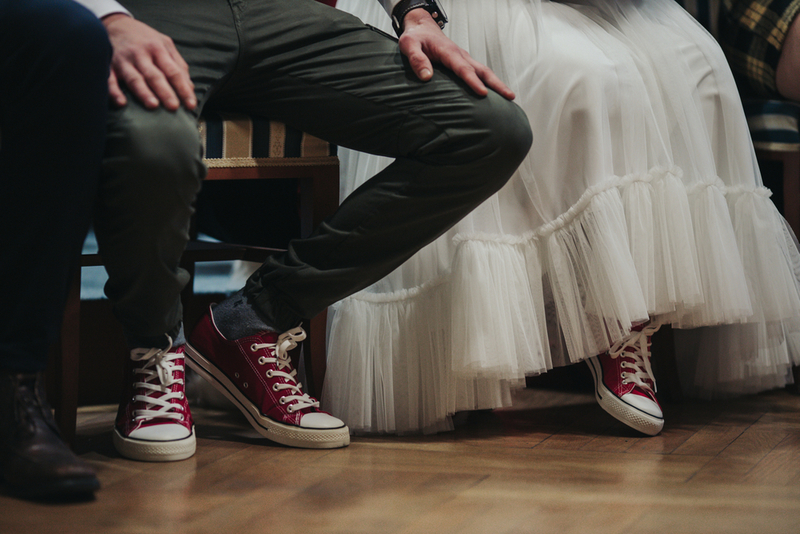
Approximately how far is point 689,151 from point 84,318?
0.99 meters

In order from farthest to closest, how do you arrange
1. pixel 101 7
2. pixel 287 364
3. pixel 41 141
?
pixel 287 364, pixel 101 7, pixel 41 141

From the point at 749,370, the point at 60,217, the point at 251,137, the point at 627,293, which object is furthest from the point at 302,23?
the point at 749,370

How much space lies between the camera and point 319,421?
1.05 meters

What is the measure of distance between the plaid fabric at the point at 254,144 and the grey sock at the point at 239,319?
19 cm

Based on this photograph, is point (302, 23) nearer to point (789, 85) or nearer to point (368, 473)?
point (368, 473)

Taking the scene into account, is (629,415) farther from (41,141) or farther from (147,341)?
(41,141)

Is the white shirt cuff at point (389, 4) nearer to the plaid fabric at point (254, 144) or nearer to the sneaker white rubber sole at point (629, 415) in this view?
the plaid fabric at point (254, 144)

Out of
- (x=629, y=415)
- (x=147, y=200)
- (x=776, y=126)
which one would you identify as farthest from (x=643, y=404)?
(x=147, y=200)

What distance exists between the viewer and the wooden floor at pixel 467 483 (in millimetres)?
770

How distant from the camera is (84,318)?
1.32m

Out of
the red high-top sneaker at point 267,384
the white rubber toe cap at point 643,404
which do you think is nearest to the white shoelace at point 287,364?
the red high-top sneaker at point 267,384

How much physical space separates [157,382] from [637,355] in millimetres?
681

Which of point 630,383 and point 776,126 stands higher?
point 776,126

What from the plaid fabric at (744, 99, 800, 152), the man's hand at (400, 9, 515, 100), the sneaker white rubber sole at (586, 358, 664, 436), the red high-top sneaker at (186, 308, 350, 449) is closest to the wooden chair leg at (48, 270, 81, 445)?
the red high-top sneaker at (186, 308, 350, 449)
